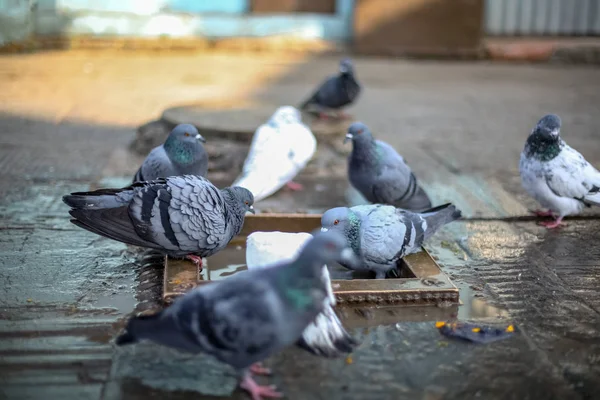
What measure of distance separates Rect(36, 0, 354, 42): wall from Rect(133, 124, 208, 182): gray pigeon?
6924 millimetres

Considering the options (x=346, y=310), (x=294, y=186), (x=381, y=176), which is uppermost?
(x=381, y=176)

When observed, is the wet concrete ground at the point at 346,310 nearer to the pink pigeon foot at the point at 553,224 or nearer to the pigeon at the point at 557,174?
the pink pigeon foot at the point at 553,224

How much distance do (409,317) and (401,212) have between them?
670 mm

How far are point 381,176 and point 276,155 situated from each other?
836 millimetres

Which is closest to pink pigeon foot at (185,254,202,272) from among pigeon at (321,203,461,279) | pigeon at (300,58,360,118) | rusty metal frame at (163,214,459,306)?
rusty metal frame at (163,214,459,306)

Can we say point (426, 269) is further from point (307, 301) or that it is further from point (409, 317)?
point (307, 301)

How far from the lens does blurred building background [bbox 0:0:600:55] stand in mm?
10898

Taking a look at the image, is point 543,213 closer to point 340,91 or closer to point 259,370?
point 340,91

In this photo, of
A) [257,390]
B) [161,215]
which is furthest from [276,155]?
[257,390]

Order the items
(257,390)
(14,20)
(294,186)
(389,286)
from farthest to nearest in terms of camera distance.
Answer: (14,20) → (294,186) → (389,286) → (257,390)

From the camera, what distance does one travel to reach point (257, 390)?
9.21 ft

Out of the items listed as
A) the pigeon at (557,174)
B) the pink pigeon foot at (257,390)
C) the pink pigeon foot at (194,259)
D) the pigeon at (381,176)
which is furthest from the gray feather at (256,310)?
the pigeon at (557,174)

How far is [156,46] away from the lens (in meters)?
11.0

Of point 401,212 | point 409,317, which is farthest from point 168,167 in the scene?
point 409,317
